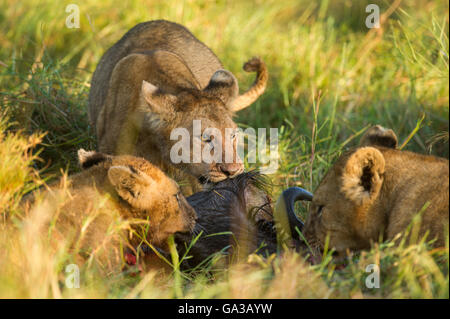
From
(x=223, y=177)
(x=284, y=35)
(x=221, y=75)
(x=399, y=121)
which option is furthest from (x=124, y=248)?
(x=284, y=35)

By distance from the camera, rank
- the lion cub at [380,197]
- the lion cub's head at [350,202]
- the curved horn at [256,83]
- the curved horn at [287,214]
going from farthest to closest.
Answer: the curved horn at [256,83] < the curved horn at [287,214] < the lion cub's head at [350,202] < the lion cub at [380,197]

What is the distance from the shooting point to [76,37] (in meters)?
10.1

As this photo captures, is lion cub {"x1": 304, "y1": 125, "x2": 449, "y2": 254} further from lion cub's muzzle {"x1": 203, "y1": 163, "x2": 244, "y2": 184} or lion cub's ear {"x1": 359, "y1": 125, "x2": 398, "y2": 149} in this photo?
lion cub's muzzle {"x1": 203, "y1": 163, "x2": 244, "y2": 184}

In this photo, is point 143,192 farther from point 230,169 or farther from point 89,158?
point 230,169

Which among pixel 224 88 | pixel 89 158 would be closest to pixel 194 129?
pixel 224 88

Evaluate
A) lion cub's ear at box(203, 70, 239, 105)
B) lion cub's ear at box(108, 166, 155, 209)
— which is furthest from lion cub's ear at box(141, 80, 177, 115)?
lion cub's ear at box(108, 166, 155, 209)

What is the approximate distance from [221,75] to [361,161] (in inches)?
114

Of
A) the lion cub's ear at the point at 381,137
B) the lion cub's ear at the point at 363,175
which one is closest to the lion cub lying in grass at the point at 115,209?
the lion cub's ear at the point at 363,175

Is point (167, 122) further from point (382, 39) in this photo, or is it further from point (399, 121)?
point (382, 39)

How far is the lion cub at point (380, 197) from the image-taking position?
4.23 m

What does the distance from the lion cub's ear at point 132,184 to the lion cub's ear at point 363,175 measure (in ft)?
4.64

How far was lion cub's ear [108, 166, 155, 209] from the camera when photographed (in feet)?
15.2

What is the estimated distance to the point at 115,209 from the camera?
4730 mm

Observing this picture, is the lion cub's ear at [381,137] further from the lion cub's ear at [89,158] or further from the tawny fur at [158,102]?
the lion cub's ear at [89,158]
